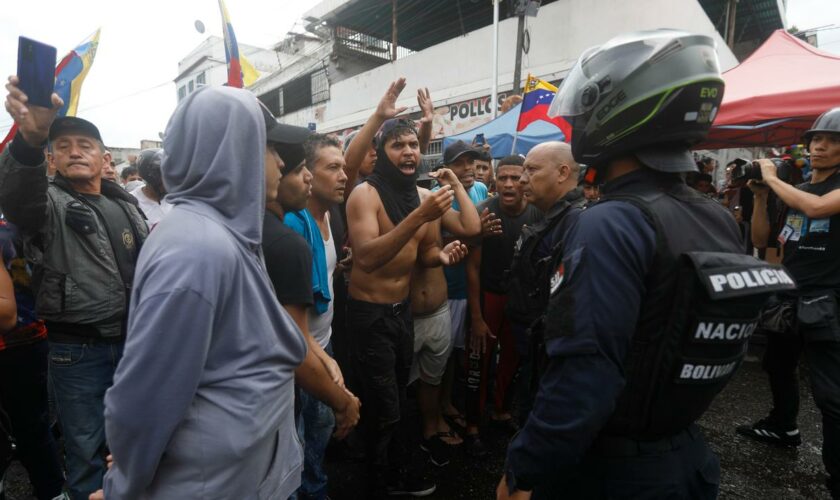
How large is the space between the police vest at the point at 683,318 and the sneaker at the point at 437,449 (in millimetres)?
2276

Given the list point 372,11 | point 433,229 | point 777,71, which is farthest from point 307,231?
point 372,11

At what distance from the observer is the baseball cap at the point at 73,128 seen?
104 inches

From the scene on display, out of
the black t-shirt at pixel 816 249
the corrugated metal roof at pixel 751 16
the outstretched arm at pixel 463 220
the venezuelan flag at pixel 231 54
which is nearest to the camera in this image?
the black t-shirt at pixel 816 249

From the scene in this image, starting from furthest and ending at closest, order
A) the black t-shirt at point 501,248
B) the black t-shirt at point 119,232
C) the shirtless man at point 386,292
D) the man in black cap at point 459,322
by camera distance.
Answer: the black t-shirt at point 501,248 → the man in black cap at point 459,322 → the shirtless man at point 386,292 → the black t-shirt at point 119,232

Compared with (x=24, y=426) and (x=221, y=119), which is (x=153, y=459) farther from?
(x=24, y=426)

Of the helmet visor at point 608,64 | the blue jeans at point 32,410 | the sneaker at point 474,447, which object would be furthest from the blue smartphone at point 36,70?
the sneaker at point 474,447

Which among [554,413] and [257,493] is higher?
[554,413]

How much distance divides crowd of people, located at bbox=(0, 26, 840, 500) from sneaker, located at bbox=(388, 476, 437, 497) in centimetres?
1

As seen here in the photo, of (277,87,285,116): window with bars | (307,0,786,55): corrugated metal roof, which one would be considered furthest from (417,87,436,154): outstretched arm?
(277,87,285,116): window with bars

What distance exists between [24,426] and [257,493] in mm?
2105

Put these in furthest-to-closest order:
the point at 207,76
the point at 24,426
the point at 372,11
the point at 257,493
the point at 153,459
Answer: the point at 207,76
the point at 372,11
the point at 24,426
the point at 257,493
the point at 153,459

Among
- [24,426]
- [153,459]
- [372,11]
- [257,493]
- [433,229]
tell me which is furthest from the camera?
[372,11]

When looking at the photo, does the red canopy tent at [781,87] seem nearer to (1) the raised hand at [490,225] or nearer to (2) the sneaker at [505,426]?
(1) the raised hand at [490,225]

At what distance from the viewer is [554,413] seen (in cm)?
119
